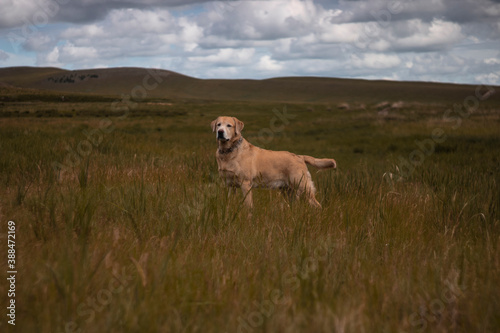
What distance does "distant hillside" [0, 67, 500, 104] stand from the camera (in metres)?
118

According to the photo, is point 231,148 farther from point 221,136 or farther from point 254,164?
point 254,164

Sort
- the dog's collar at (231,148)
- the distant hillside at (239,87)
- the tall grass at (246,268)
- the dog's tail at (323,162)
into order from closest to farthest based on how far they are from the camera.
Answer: the tall grass at (246,268)
the dog's tail at (323,162)
the dog's collar at (231,148)
the distant hillside at (239,87)

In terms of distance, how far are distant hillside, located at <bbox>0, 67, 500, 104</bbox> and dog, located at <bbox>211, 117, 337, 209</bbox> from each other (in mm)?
106116

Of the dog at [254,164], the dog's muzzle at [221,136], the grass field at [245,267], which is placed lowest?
the grass field at [245,267]

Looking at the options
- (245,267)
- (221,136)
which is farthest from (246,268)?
(221,136)

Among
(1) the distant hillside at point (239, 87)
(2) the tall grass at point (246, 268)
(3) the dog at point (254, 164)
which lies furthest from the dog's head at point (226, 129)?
(1) the distant hillside at point (239, 87)

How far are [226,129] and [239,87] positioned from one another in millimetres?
139110

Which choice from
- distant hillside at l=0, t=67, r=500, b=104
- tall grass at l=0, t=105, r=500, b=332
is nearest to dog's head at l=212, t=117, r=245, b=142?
tall grass at l=0, t=105, r=500, b=332

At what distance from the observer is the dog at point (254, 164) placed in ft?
22.5

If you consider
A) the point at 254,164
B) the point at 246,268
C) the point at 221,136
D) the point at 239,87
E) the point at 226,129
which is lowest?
the point at 246,268

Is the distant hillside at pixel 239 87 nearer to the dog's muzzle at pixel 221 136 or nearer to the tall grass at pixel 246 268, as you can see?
the dog's muzzle at pixel 221 136

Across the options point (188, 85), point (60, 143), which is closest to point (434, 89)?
point (188, 85)

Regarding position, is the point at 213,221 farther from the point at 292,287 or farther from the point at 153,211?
the point at 292,287

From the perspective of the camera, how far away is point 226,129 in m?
6.93
